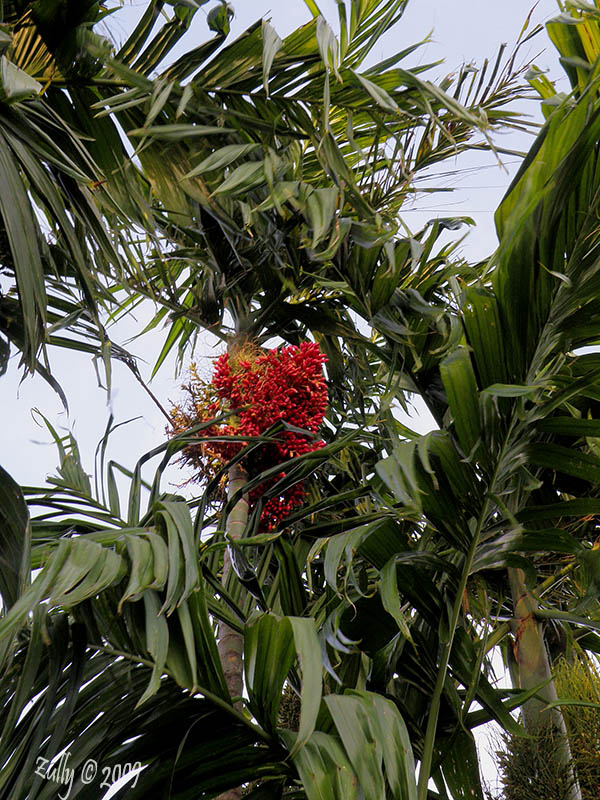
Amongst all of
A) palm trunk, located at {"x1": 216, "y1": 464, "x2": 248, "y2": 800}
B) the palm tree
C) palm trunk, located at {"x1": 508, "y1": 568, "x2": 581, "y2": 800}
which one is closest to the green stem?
the palm tree

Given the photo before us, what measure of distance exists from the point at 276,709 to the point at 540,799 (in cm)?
47

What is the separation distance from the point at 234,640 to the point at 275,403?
1.40 ft

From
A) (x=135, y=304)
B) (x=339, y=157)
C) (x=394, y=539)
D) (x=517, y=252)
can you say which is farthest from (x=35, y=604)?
(x=135, y=304)

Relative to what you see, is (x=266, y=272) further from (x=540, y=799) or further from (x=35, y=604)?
(x=540, y=799)

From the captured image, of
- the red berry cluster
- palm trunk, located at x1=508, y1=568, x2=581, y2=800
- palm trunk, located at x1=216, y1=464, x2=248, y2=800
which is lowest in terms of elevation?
palm trunk, located at x1=508, y1=568, x2=581, y2=800

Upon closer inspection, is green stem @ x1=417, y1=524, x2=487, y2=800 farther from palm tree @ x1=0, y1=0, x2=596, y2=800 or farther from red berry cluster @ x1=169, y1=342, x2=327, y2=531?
red berry cluster @ x1=169, y1=342, x2=327, y2=531

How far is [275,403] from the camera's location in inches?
56.0

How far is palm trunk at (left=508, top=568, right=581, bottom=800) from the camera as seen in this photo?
1301 mm

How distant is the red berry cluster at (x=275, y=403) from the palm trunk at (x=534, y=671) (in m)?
0.44

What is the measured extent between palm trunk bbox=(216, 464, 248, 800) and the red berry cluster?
1.5 inches

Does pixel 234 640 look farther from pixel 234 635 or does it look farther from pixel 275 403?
pixel 275 403

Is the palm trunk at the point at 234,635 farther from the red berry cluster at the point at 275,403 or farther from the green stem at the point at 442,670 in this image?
the green stem at the point at 442,670

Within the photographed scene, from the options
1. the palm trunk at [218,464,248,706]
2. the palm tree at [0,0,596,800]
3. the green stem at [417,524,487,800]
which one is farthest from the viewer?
the palm trunk at [218,464,248,706]

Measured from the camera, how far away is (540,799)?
1258 millimetres
